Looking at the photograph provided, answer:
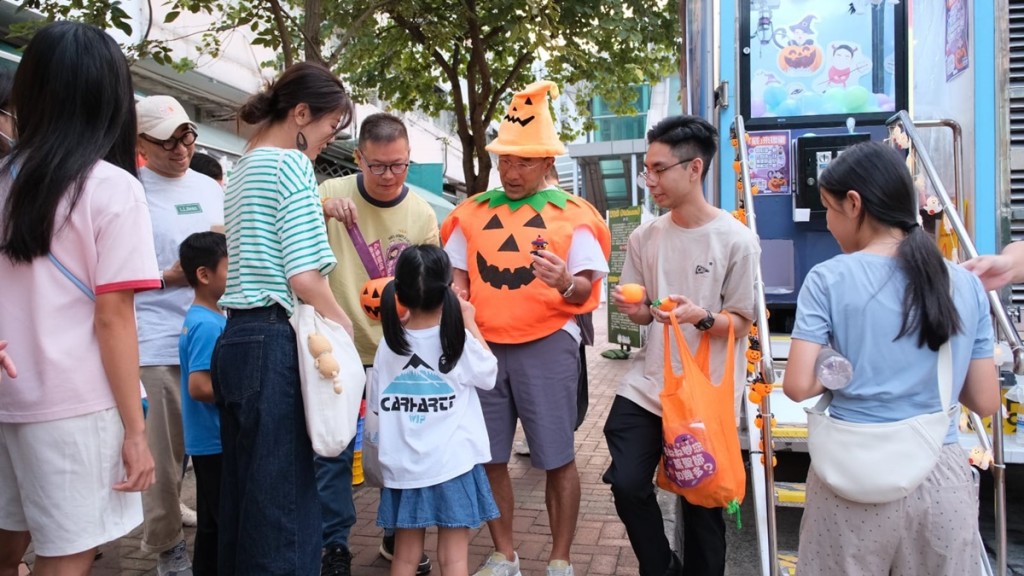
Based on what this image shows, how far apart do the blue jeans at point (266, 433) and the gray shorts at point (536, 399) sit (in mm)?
1124

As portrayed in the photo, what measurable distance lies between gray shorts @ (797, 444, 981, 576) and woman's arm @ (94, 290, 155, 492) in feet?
6.24

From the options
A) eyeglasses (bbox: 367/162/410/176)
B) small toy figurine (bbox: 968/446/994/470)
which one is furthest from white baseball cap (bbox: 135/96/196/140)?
small toy figurine (bbox: 968/446/994/470)

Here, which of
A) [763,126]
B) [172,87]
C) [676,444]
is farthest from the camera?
[172,87]

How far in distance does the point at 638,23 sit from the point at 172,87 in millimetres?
7281

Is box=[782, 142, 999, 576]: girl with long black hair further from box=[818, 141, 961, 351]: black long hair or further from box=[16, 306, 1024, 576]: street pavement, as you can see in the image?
box=[16, 306, 1024, 576]: street pavement

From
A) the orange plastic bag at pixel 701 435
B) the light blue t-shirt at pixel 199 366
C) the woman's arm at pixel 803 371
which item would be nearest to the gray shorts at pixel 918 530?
the woman's arm at pixel 803 371

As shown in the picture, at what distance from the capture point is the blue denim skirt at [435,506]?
301 centimetres

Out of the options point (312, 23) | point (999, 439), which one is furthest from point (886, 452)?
point (312, 23)

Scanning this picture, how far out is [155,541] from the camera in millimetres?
3506

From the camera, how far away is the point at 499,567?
3457 mm

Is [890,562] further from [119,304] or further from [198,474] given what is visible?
[198,474]

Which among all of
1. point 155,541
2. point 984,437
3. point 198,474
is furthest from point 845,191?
point 155,541

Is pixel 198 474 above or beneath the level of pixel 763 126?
beneath

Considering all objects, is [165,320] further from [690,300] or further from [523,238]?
[690,300]
